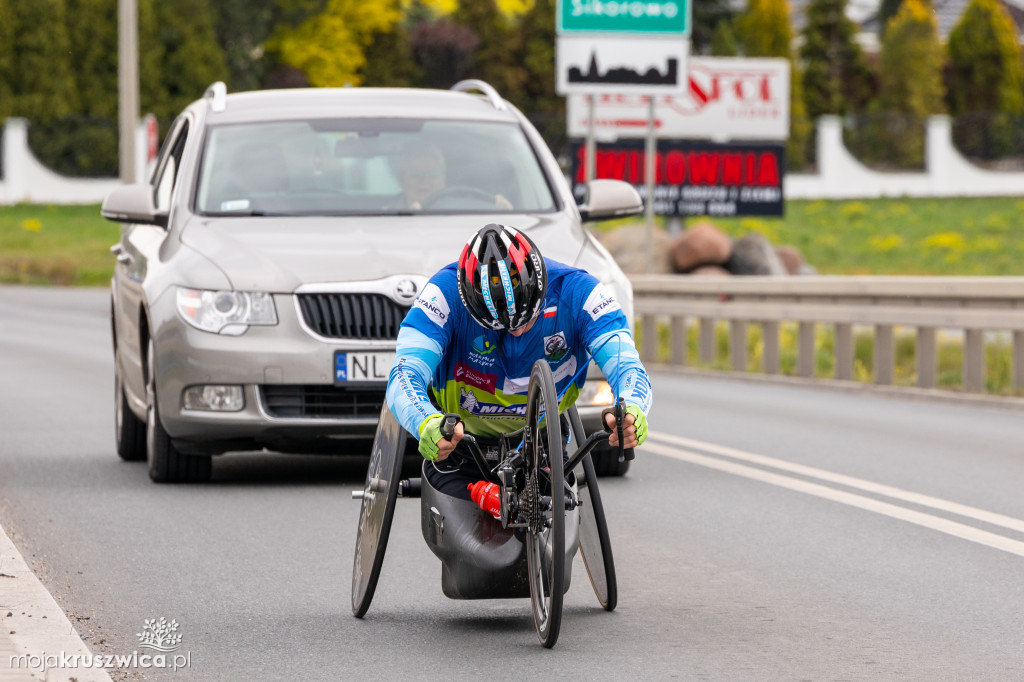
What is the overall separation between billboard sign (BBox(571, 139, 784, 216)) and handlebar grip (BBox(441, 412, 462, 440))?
25.4 m

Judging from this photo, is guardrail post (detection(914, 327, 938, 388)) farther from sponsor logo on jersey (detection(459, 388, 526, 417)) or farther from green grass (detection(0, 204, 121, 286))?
green grass (detection(0, 204, 121, 286))

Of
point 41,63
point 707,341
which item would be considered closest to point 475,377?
point 707,341

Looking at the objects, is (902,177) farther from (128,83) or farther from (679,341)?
(679,341)

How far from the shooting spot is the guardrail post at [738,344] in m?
19.0

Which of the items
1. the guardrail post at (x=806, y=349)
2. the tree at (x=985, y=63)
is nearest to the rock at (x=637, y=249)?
the guardrail post at (x=806, y=349)

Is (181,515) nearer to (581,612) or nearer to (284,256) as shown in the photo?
(284,256)

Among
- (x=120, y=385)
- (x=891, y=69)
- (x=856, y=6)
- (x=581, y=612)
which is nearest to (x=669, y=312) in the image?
(x=120, y=385)

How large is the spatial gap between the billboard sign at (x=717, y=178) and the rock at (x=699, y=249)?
2765mm

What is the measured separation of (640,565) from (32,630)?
2.55m

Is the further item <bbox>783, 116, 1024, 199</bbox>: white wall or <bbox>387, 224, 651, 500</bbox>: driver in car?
<bbox>783, 116, 1024, 199</bbox>: white wall

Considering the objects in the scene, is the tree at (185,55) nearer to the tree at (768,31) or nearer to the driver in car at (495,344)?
the tree at (768,31)

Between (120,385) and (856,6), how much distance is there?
382ft

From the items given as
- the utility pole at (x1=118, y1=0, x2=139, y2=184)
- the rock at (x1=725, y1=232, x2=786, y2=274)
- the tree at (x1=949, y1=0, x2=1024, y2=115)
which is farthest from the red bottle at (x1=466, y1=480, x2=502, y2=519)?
the tree at (x1=949, y1=0, x2=1024, y2=115)

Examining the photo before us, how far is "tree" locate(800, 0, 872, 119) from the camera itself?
80.4 m
